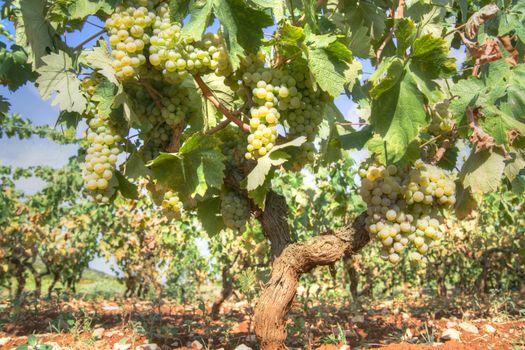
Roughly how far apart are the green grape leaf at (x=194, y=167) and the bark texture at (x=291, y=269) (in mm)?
687

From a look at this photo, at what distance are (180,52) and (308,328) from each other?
95.2 inches

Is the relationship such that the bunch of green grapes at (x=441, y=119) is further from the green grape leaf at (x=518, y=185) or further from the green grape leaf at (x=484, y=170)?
the green grape leaf at (x=518, y=185)

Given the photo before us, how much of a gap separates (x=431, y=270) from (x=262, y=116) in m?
7.25

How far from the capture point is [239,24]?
2520mm

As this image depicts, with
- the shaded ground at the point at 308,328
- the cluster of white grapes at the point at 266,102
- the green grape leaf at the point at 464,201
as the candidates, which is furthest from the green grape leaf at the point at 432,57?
the shaded ground at the point at 308,328

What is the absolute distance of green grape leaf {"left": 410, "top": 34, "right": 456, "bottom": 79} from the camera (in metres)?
2.39

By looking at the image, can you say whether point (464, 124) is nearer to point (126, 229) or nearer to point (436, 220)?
point (436, 220)

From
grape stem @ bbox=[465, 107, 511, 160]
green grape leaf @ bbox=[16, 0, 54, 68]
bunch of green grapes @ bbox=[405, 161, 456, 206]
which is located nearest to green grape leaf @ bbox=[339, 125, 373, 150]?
bunch of green grapes @ bbox=[405, 161, 456, 206]

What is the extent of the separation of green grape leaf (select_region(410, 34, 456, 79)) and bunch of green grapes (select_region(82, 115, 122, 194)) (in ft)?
5.17

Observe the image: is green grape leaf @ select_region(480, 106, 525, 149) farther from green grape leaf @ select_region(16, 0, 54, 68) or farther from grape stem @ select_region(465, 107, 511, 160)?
green grape leaf @ select_region(16, 0, 54, 68)

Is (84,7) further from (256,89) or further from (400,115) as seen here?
(400,115)

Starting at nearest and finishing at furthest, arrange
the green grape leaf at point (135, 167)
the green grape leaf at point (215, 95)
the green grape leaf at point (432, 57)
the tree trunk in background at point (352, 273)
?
the green grape leaf at point (432, 57) → the green grape leaf at point (135, 167) → the green grape leaf at point (215, 95) → the tree trunk in background at point (352, 273)

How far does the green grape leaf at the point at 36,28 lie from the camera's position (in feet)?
10.0

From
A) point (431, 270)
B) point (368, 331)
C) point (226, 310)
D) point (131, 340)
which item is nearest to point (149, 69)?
point (131, 340)
